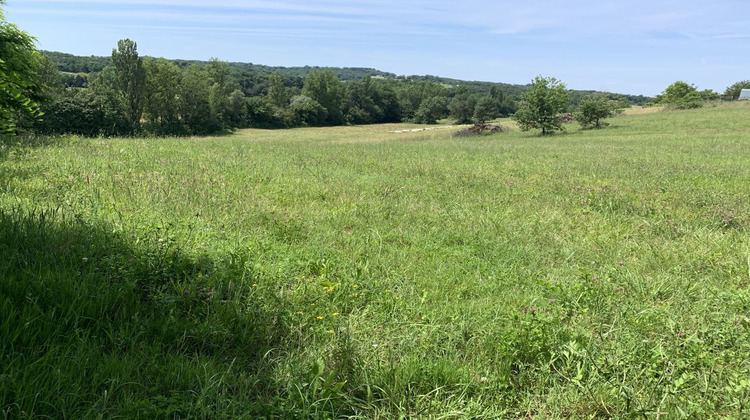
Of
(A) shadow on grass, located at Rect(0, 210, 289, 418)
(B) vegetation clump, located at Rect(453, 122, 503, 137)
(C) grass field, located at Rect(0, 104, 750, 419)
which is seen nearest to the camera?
(A) shadow on grass, located at Rect(0, 210, 289, 418)

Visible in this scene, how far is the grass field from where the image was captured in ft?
8.30

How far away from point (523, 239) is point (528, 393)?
145 inches

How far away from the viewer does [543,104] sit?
3581 cm

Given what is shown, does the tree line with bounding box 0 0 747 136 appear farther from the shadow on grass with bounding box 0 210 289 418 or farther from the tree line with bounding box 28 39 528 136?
the shadow on grass with bounding box 0 210 289 418

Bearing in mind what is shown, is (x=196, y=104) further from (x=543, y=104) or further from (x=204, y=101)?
(x=543, y=104)

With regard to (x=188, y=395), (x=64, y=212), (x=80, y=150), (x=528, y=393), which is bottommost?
(x=528, y=393)

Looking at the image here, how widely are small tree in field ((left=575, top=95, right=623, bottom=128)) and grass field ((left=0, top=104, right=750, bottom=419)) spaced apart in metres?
34.2

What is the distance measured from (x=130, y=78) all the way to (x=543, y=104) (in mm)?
52167

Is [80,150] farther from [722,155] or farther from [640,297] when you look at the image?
[722,155]

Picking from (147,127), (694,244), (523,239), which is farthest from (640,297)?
(147,127)

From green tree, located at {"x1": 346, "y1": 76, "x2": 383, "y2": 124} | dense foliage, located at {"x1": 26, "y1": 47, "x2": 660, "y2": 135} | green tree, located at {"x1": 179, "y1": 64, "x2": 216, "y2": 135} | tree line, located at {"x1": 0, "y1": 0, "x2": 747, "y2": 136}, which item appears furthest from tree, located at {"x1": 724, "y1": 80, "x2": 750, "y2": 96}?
green tree, located at {"x1": 179, "y1": 64, "x2": 216, "y2": 135}

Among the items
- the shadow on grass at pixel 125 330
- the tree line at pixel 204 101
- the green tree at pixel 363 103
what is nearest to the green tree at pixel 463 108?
the tree line at pixel 204 101

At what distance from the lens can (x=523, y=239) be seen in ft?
20.1

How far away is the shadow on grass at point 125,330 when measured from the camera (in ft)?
7.38
